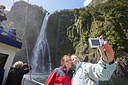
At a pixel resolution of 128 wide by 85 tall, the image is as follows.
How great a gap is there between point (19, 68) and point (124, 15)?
2953 cm

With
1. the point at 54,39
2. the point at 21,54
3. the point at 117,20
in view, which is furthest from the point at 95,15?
the point at 21,54

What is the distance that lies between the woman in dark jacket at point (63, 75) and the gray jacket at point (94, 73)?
16.7 inches

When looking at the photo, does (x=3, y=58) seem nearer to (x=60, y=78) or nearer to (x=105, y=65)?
(x=60, y=78)

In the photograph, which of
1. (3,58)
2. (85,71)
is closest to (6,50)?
(3,58)

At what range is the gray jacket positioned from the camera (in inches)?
38.8

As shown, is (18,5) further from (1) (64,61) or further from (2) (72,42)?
(1) (64,61)

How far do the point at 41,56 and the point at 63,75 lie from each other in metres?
32.1

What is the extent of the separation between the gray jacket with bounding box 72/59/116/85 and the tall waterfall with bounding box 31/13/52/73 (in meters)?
30.7

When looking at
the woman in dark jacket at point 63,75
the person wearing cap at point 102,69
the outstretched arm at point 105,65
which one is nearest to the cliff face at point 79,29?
the woman in dark jacket at point 63,75

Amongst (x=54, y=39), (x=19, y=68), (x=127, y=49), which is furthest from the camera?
(x=54, y=39)

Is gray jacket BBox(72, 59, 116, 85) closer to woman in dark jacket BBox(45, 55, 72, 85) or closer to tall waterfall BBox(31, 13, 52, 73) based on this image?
woman in dark jacket BBox(45, 55, 72, 85)

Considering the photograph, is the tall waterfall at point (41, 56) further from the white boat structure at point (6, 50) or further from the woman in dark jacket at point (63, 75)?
the woman in dark jacket at point (63, 75)

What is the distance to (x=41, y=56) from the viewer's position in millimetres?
32688

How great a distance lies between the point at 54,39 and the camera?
1510 inches
